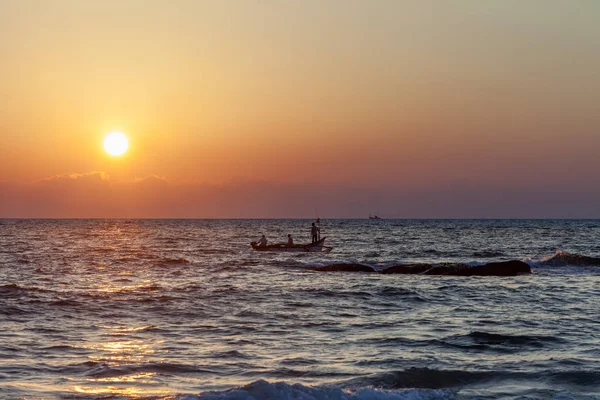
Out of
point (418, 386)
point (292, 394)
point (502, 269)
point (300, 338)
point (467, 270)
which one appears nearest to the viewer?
point (292, 394)

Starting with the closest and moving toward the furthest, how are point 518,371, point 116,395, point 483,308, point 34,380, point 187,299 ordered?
point 116,395 → point 34,380 → point 518,371 → point 483,308 → point 187,299

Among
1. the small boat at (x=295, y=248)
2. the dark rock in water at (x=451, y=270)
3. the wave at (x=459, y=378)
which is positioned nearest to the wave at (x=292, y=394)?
the wave at (x=459, y=378)

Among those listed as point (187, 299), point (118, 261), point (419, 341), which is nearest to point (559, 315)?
point (419, 341)

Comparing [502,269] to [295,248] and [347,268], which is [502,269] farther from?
[295,248]

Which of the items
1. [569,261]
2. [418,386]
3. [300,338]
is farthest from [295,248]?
[418,386]

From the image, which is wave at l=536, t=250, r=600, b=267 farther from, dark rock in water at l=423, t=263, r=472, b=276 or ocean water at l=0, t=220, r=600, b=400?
ocean water at l=0, t=220, r=600, b=400

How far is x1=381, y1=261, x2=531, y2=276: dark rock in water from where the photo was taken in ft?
125

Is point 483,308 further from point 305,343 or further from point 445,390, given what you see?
point 445,390

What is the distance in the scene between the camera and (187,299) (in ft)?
88.7

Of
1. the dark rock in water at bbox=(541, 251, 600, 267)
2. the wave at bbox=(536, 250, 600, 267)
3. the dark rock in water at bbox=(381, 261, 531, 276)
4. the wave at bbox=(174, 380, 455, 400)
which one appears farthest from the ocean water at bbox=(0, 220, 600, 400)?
the dark rock in water at bbox=(541, 251, 600, 267)

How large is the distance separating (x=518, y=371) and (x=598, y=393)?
206 cm

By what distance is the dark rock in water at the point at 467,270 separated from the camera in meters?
38.2

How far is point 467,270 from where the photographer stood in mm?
38844

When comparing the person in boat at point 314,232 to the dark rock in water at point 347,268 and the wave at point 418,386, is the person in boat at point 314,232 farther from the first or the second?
the wave at point 418,386
